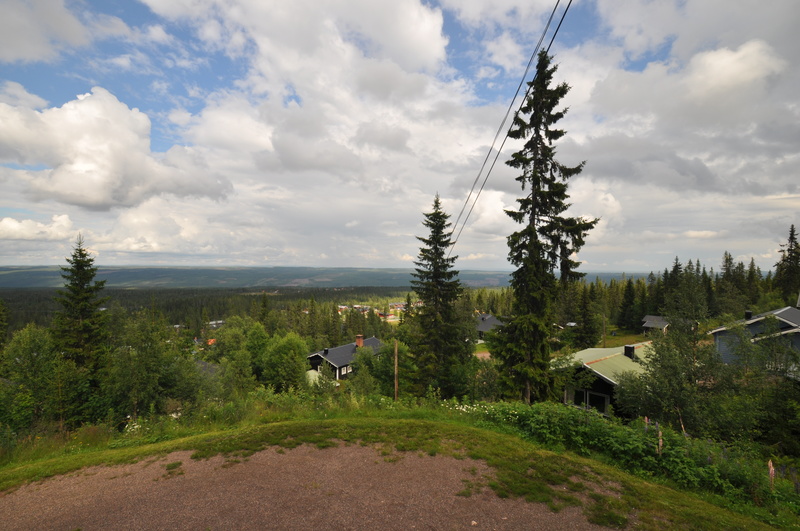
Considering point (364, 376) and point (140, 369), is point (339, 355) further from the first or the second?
point (140, 369)

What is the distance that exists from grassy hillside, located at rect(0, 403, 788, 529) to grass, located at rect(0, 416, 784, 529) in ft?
0.07

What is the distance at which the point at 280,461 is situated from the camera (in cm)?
688

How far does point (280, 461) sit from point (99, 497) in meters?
3.08

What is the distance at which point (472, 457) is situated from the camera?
716 cm

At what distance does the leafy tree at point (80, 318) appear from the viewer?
2322 centimetres

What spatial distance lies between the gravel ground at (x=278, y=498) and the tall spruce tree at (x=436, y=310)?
42.7 feet

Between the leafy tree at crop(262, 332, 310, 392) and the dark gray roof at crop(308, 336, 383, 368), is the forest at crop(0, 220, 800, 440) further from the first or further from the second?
the dark gray roof at crop(308, 336, 383, 368)

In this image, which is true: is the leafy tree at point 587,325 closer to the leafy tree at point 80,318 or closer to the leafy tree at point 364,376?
the leafy tree at point 364,376

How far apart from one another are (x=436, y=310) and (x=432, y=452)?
12985 mm

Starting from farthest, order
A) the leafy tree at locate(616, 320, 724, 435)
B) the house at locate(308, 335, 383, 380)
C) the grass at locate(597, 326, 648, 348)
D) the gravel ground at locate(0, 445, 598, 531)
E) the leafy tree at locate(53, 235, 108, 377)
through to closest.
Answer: the grass at locate(597, 326, 648, 348) → the house at locate(308, 335, 383, 380) → the leafy tree at locate(53, 235, 108, 377) → the leafy tree at locate(616, 320, 724, 435) → the gravel ground at locate(0, 445, 598, 531)

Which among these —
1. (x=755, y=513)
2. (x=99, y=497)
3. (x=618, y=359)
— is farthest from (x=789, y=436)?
(x=99, y=497)

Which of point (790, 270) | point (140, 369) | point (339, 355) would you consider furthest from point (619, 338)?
point (140, 369)

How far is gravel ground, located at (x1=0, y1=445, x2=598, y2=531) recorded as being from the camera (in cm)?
495

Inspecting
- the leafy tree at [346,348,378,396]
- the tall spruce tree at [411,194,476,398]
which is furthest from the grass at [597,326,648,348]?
the tall spruce tree at [411,194,476,398]
